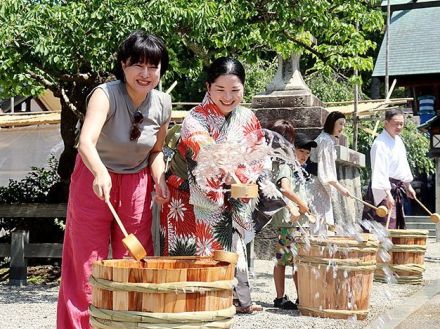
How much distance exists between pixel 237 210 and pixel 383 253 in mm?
4473

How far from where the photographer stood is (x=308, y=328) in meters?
5.55

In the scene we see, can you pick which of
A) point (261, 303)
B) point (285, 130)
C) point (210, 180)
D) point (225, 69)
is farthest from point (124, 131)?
point (261, 303)

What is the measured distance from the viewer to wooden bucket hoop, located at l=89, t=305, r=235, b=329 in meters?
2.89

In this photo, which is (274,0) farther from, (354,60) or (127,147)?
(127,147)

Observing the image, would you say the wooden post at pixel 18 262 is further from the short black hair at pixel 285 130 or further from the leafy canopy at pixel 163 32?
the short black hair at pixel 285 130

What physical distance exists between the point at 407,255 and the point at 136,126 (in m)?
5.28

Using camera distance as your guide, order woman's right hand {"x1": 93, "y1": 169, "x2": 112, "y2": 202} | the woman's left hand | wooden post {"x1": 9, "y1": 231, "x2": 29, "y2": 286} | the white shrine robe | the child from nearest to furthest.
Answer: woman's right hand {"x1": 93, "y1": 169, "x2": 112, "y2": 202} → the woman's left hand → the child → the white shrine robe → wooden post {"x1": 9, "y1": 231, "x2": 29, "y2": 286}

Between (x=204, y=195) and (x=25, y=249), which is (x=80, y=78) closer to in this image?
(x=25, y=249)

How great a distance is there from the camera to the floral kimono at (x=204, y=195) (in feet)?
13.6

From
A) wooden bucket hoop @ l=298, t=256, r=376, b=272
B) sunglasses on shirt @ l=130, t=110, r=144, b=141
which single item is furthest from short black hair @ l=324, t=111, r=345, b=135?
sunglasses on shirt @ l=130, t=110, r=144, b=141

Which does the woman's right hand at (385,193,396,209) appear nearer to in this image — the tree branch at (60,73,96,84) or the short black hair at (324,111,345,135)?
the short black hair at (324,111,345,135)

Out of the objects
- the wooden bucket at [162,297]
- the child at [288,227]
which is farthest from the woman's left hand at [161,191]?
the child at [288,227]

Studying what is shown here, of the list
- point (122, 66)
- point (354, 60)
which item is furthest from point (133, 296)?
point (354, 60)

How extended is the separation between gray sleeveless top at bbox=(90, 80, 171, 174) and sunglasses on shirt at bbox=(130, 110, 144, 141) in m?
0.02
